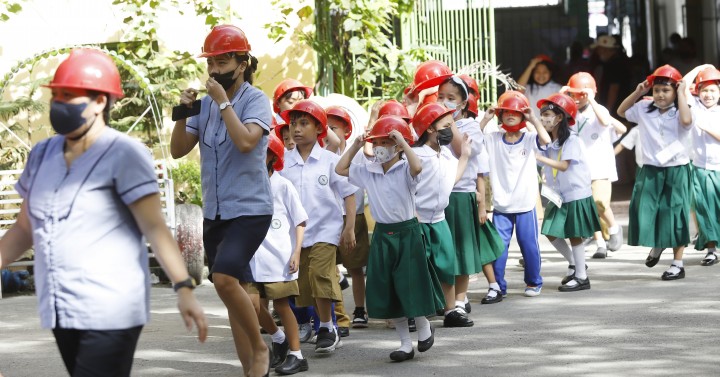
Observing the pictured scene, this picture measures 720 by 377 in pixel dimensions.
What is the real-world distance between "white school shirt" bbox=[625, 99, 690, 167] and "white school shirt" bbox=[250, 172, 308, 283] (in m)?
4.12

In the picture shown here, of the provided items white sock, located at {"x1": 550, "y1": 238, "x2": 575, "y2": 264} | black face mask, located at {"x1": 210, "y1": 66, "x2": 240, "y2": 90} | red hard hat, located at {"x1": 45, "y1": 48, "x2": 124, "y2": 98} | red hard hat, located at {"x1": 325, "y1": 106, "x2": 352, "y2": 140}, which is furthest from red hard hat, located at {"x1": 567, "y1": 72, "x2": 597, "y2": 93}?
red hard hat, located at {"x1": 45, "y1": 48, "x2": 124, "y2": 98}

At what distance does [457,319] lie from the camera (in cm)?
868

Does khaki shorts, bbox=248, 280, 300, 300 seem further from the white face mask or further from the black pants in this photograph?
the black pants

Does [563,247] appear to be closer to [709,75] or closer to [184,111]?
[709,75]

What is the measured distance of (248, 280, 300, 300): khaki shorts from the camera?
736cm

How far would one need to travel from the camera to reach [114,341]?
4.49 metres

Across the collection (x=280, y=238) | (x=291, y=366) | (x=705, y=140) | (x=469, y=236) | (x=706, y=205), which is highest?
(x=705, y=140)

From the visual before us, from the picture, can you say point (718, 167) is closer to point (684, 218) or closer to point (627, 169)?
point (684, 218)

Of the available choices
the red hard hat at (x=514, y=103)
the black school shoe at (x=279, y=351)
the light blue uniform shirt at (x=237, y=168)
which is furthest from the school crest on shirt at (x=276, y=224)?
the red hard hat at (x=514, y=103)

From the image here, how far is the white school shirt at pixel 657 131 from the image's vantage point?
10.6 metres

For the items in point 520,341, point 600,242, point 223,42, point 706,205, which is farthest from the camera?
point 600,242

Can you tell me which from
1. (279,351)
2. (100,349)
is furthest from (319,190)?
(100,349)

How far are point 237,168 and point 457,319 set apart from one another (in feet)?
8.64

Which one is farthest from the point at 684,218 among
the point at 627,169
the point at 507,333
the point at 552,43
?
the point at 552,43
